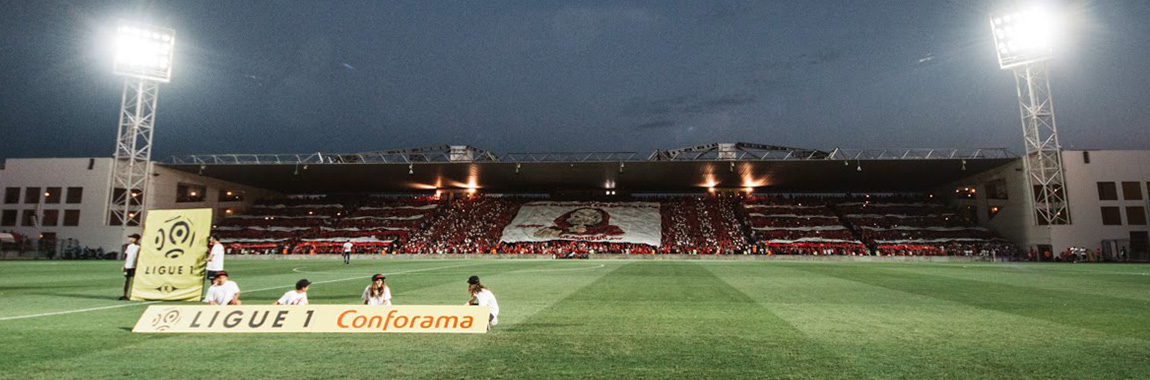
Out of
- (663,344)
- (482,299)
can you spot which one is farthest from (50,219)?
(663,344)

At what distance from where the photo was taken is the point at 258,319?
666 centimetres

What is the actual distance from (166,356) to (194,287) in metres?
5.24

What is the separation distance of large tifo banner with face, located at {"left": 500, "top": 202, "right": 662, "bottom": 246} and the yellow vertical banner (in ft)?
108

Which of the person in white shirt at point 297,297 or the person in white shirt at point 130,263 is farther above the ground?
the person in white shirt at point 130,263

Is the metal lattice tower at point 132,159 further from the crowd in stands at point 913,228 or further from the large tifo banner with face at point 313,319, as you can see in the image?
the crowd in stands at point 913,228

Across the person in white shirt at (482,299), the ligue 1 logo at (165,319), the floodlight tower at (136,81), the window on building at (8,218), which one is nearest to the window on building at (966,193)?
the person in white shirt at (482,299)

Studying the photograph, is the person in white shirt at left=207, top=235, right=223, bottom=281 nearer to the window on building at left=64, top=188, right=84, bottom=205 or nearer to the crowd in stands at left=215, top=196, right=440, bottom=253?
the crowd in stands at left=215, top=196, right=440, bottom=253

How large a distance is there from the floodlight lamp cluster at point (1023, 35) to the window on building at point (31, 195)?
67.6 metres

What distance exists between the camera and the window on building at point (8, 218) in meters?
37.9

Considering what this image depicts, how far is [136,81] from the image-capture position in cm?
3581

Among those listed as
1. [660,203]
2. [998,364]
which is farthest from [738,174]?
[998,364]

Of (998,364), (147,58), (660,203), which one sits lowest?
(998,364)

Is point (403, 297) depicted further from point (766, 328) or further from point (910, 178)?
point (910, 178)

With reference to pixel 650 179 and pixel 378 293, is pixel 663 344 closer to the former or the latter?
pixel 378 293
